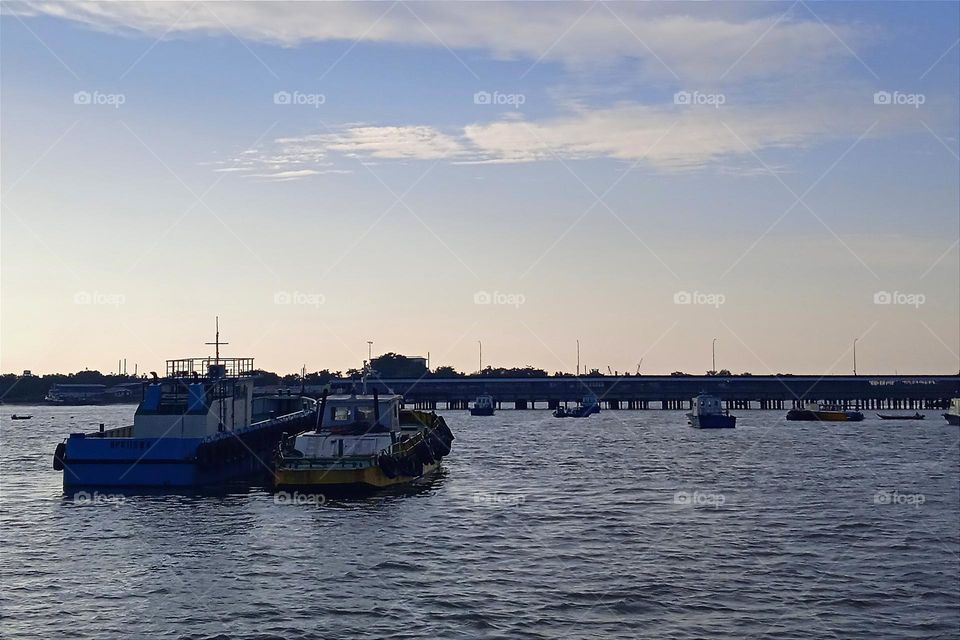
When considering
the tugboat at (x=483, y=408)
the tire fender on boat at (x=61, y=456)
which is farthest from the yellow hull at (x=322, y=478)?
the tugboat at (x=483, y=408)

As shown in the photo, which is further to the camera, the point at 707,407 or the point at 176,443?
the point at 707,407

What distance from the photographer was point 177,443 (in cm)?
5319

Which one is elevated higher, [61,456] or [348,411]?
[348,411]

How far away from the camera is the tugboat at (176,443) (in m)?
52.5

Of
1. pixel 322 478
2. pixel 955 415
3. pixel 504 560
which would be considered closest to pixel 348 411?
pixel 322 478

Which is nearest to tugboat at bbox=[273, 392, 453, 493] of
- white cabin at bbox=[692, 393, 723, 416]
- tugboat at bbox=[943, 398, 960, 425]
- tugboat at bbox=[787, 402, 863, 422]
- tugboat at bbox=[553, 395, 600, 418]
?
white cabin at bbox=[692, 393, 723, 416]

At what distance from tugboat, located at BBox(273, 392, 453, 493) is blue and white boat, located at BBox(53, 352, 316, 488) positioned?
4425 mm

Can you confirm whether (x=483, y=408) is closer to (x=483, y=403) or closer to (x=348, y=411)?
(x=483, y=403)

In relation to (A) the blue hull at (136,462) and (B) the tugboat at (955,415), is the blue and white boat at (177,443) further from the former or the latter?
(B) the tugboat at (955,415)

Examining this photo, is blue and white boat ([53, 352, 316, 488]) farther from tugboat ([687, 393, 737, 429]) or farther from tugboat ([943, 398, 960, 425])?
tugboat ([943, 398, 960, 425])

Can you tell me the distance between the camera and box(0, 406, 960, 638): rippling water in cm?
2536

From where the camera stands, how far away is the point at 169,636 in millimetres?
23891

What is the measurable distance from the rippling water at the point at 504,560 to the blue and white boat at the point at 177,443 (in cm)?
230

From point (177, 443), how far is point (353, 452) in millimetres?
9796
